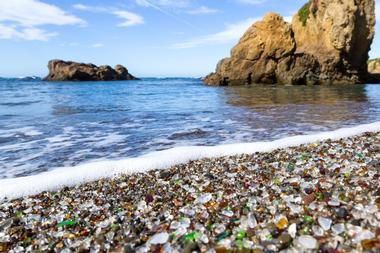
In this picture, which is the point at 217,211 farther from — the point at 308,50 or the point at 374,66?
the point at 374,66

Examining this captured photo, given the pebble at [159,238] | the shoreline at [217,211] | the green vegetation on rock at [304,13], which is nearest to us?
the shoreline at [217,211]

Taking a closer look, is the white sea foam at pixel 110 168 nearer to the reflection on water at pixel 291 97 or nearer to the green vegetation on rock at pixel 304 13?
the reflection on water at pixel 291 97

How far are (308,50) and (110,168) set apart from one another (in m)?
58.8

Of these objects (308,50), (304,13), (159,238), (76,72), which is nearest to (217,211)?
(159,238)

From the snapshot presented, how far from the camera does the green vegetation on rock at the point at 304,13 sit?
211ft

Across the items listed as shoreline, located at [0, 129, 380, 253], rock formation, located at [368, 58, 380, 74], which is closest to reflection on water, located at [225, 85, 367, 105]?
shoreline, located at [0, 129, 380, 253]

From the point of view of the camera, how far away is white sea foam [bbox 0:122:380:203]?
659 cm

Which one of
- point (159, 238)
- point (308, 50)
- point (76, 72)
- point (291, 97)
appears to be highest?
point (308, 50)

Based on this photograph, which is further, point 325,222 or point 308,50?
point 308,50

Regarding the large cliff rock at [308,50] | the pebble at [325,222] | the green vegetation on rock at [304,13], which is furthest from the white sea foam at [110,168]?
the green vegetation on rock at [304,13]

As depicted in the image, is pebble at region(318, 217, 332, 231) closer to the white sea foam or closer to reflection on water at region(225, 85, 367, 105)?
the white sea foam

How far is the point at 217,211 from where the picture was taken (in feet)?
14.8

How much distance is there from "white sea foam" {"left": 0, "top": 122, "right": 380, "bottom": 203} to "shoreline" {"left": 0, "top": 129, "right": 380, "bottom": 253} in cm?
46

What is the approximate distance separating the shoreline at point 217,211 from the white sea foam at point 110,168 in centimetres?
46
